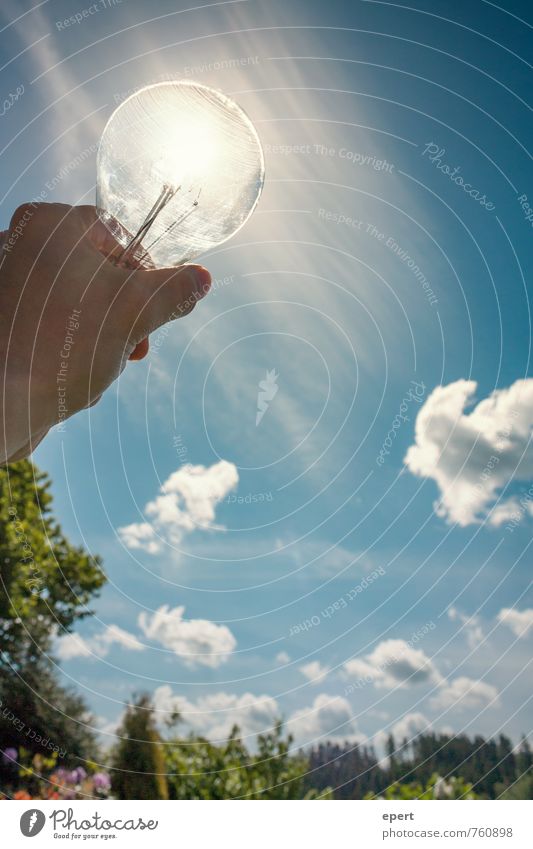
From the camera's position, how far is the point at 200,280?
2900 millimetres


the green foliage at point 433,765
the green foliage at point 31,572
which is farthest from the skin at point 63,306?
the green foliage at point 31,572

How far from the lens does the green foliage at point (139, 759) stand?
38.4ft

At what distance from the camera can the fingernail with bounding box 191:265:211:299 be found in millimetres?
2867

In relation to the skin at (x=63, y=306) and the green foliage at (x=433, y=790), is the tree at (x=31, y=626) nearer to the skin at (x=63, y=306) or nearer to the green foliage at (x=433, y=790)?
the green foliage at (x=433, y=790)

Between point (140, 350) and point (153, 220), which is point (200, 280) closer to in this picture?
point (153, 220)

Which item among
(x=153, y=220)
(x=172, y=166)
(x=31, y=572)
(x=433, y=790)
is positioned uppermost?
(x=31, y=572)

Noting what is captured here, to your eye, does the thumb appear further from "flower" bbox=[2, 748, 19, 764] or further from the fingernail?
"flower" bbox=[2, 748, 19, 764]

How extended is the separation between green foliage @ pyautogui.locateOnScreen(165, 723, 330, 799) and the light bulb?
A: 1069 cm
